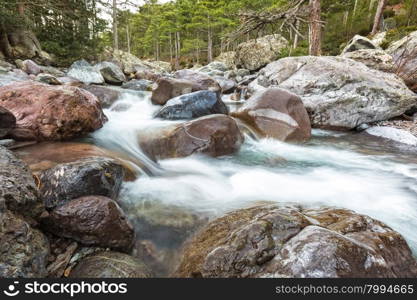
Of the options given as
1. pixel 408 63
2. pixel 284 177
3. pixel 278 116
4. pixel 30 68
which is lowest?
pixel 284 177

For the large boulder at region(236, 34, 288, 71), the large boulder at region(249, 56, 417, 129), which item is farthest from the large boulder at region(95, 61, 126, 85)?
the large boulder at region(236, 34, 288, 71)

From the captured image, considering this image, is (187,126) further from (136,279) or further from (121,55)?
(121,55)

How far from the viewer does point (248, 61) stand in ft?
71.1

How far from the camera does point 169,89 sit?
301 inches

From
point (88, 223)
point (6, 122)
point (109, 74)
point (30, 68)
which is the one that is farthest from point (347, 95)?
point (30, 68)

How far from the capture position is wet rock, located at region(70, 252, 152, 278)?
6.45 ft

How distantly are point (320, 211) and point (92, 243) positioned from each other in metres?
2.13

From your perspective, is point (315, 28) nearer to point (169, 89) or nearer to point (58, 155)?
point (169, 89)

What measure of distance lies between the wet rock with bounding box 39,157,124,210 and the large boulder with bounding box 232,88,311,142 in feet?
12.8

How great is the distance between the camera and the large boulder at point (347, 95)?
685 centimetres

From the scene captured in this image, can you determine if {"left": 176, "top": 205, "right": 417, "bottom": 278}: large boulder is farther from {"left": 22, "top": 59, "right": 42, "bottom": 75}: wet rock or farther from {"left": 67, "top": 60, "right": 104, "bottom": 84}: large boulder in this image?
{"left": 22, "top": 59, "right": 42, "bottom": 75}: wet rock

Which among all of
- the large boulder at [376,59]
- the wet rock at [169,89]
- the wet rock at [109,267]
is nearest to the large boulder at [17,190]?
the wet rock at [109,267]

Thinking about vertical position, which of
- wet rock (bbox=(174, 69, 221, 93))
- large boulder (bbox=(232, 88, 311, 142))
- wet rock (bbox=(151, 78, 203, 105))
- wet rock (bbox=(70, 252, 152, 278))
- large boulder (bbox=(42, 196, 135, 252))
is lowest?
wet rock (bbox=(70, 252, 152, 278))

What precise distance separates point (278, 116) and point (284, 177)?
2.21m
